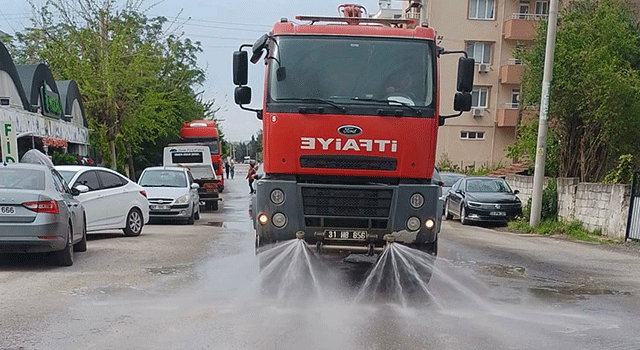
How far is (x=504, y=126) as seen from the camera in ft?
135

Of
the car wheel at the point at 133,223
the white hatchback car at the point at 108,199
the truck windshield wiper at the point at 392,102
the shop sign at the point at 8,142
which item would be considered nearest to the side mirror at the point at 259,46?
the truck windshield wiper at the point at 392,102

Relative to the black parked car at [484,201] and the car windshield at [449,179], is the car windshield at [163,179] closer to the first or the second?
the black parked car at [484,201]

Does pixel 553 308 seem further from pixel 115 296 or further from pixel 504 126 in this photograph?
pixel 504 126

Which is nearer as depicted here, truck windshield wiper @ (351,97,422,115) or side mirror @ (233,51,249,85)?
truck windshield wiper @ (351,97,422,115)

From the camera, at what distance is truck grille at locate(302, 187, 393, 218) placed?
8.38m

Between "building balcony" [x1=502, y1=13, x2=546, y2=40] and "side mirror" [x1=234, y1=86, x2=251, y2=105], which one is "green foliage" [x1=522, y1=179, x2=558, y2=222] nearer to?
"side mirror" [x1=234, y1=86, x2=251, y2=105]

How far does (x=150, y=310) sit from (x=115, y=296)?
3.09 ft

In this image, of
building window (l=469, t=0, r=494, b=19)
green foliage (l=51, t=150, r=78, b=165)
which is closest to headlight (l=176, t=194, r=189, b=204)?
green foliage (l=51, t=150, r=78, b=165)

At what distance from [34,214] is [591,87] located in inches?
651

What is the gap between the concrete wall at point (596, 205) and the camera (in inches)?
647

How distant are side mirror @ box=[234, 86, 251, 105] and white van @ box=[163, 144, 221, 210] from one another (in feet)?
57.1

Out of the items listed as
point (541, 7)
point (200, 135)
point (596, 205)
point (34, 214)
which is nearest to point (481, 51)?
point (541, 7)

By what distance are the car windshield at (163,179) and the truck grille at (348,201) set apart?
486 inches

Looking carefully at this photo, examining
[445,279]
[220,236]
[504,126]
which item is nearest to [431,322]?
[445,279]
